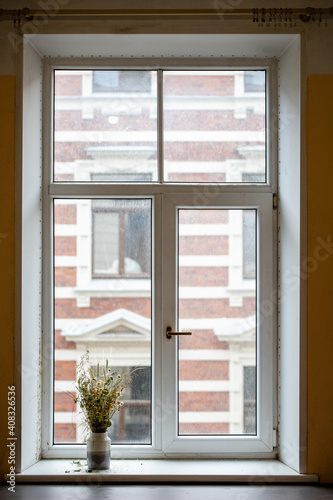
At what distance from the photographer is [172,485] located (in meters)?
2.58

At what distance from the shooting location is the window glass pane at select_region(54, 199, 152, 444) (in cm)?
290

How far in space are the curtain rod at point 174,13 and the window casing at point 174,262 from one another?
1.68 feet

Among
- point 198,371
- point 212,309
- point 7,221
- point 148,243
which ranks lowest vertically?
point 198,371

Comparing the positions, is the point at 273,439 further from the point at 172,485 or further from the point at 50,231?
the point at 50,231

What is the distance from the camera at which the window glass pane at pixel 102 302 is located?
290cm

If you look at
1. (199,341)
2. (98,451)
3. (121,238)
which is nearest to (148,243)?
(121,238)

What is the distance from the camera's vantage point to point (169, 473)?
103 inches

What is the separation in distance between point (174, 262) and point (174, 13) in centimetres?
130

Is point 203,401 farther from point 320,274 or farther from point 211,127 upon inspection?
point 211,127

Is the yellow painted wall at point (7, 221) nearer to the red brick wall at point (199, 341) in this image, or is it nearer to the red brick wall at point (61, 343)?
the red brick wall at point (61, 343)

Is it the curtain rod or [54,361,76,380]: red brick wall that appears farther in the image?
[54,361,76,380]: red brick wall

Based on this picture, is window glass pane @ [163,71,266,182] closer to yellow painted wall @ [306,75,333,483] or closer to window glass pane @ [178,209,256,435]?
window glass pane @ [178,209,256,435]

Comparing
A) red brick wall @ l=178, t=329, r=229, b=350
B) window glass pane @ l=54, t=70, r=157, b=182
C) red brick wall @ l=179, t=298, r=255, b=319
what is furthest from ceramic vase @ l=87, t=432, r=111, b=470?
window glass pane @ l=54, t=70, r=157, b=182

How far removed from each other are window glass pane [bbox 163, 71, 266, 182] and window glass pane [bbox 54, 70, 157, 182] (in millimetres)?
97
